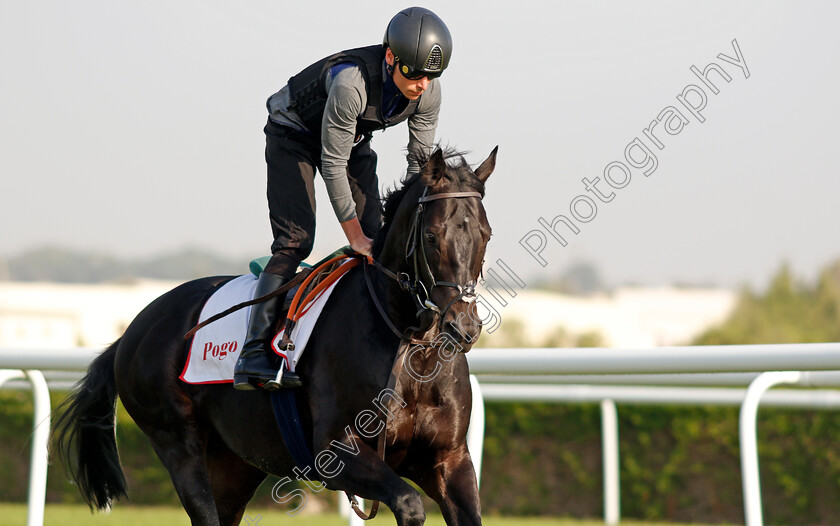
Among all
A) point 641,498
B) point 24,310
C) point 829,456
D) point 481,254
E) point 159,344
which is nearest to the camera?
point 481,254

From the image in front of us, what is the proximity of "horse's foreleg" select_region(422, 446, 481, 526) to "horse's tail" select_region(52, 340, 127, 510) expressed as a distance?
212cm

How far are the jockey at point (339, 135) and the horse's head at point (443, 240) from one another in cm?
34

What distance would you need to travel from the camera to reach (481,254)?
3.38m

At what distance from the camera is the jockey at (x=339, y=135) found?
384cm

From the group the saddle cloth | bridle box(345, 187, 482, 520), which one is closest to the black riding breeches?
the saddle cloth

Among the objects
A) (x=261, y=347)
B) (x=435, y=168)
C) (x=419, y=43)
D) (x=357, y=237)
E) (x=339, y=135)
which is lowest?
(x=261, y=347)

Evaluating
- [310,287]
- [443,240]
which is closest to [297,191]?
[310,287]

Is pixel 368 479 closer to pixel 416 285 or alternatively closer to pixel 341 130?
pixel 416 285

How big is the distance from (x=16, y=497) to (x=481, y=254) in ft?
27.1

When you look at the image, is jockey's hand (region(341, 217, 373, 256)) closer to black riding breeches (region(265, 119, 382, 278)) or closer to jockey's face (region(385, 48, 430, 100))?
black riding breeches (region(265, 119, 382, 278))

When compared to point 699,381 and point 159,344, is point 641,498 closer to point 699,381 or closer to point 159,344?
point 699,381

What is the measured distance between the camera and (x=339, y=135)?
3.87m

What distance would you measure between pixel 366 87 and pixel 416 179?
1.44 feet

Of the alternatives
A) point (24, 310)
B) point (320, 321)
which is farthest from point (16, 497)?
point (24, 310)
